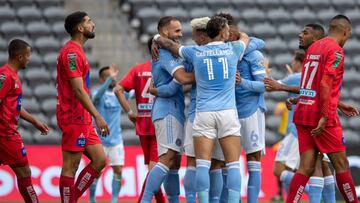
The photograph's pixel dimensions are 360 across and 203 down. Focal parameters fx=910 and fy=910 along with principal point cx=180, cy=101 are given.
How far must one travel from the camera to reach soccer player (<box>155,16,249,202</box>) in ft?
32.5

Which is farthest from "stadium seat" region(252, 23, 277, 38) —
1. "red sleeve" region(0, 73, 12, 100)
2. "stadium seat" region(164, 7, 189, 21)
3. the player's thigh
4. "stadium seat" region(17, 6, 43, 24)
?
"red sleeve" region(0, 73, 12, 100)

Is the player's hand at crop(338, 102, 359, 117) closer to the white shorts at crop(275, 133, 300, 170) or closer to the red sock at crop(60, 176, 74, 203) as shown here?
the white shorts at crop(275, 133, 300, 170)

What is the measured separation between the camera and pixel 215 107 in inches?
391

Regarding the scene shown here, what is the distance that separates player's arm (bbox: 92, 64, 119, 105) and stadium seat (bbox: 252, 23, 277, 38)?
7798mm

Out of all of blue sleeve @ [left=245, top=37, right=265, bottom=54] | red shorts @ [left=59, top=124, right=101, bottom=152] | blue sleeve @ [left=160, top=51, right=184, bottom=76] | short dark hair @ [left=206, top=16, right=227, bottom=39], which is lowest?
red shorts @ [left=59, top=124, right=101, bottom=152]

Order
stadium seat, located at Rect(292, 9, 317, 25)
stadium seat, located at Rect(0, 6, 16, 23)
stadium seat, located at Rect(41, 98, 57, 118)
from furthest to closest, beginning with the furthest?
stadium seat, located at Rect(292, 9, 317, 25), stadium seat, located at Rect(0, 6, 16, 23), stadium seat, located at Rect(41, 98, 57, 118)

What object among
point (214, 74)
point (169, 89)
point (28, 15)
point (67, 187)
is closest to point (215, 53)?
point (214, 74)

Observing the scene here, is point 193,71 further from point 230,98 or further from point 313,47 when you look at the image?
point 313,47

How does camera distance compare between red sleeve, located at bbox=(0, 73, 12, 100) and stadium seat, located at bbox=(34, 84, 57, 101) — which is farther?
stadium seat, located at bbox=(34, 84, 57, 101)

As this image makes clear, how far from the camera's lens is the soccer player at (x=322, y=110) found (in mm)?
9961

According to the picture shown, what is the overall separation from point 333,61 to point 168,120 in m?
2.02

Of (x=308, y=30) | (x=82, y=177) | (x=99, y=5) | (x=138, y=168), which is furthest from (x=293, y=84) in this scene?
(x=99, y=5)

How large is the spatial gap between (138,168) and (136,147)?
1.42 ft

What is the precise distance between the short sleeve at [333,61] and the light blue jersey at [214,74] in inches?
39.7
